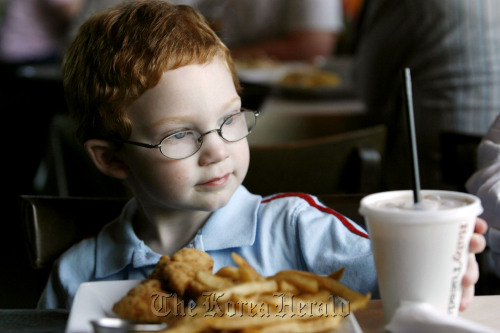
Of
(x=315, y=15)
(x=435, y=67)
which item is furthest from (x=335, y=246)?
(x=315, y=15)

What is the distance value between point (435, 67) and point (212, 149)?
1.74 metres

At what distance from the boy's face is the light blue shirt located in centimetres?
10

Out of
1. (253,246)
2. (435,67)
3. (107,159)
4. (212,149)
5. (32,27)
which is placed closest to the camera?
(212,149)

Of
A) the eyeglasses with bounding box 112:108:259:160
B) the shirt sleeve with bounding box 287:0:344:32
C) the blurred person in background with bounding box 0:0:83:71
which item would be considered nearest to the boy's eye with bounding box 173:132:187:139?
the eyeglasses with bounding box 112:108:259:160

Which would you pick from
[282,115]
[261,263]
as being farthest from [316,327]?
[282,115]

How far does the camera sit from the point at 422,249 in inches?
32.2

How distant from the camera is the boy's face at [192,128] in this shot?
1.19 metres

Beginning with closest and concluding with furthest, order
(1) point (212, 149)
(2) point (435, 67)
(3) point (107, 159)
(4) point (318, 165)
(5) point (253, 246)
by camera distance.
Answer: (1) point (212, 149), (5) point (253, 246), (3) point (107, 159), (4) point (318, 165), (2) point (435, 67)

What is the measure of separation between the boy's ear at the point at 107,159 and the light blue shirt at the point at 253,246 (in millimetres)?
99

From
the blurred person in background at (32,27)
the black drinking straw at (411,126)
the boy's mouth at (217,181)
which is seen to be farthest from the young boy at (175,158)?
the blurred person in background at (32,27)

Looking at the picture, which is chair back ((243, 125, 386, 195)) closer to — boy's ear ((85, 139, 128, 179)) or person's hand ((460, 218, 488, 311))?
boy's ear ((85, 139, 128, 179))

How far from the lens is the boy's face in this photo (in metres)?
1.19

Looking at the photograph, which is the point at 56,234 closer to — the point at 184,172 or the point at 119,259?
the point at 119,259

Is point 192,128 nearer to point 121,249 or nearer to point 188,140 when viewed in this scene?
point 188,140
